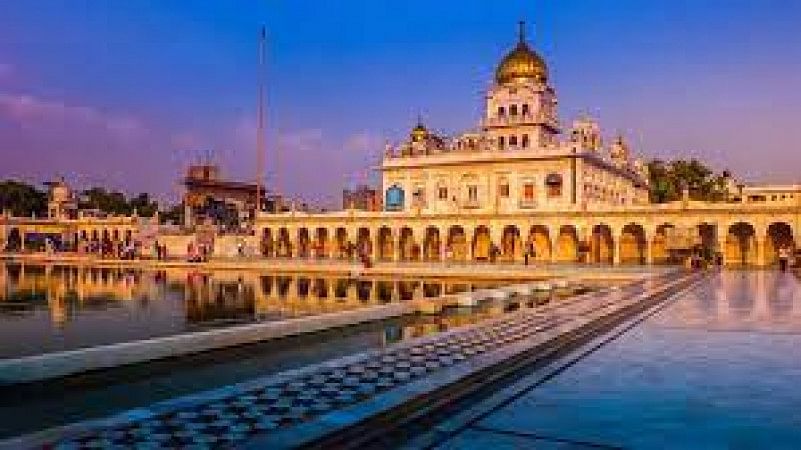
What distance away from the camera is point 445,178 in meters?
64.8

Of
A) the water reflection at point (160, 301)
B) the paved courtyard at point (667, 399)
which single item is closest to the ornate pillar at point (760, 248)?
the water reflection at point (160, 301)

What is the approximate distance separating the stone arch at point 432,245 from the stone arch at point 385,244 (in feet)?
9.63

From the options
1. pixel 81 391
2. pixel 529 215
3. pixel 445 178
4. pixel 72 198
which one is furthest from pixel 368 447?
pixel 72 198

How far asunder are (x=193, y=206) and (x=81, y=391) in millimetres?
77291

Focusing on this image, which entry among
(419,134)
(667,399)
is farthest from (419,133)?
(667,399)

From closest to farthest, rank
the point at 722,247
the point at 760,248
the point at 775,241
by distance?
the point at 760,248, the point at 722,247, the point at 775,241

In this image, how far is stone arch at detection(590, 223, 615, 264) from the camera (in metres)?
53.6

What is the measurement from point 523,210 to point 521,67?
18.8m

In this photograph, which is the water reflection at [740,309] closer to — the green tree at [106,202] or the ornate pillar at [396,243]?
the ornate pillar at [396,243]

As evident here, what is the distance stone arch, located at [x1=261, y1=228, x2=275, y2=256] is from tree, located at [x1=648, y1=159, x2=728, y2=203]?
38.7 metres

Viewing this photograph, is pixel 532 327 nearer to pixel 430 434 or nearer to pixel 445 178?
pixel 430 434

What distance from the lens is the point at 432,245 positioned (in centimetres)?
5981

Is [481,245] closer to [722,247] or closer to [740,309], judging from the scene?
[722,247]

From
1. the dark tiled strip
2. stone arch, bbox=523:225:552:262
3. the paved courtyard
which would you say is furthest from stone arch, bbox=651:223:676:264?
the dark tiled strip
